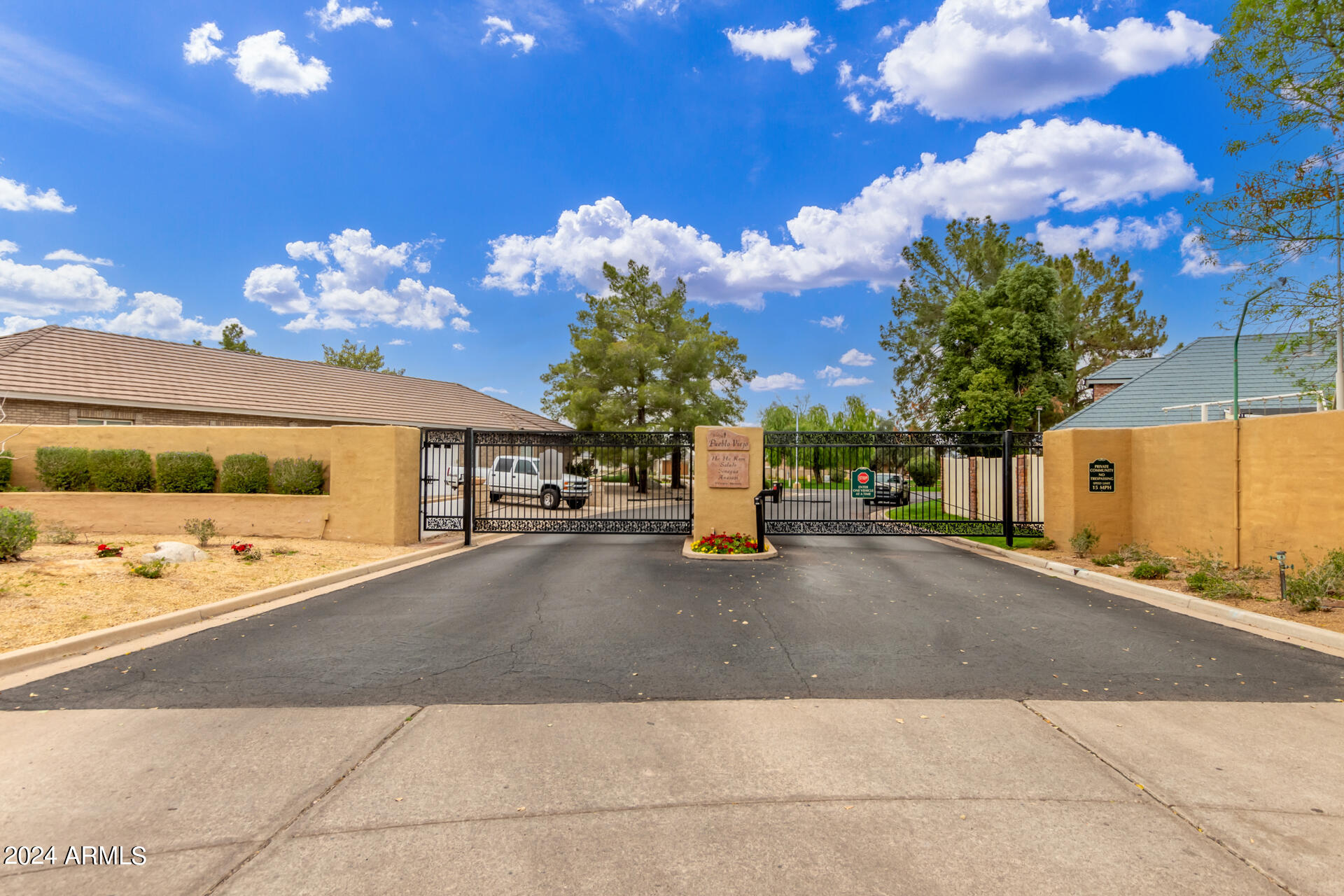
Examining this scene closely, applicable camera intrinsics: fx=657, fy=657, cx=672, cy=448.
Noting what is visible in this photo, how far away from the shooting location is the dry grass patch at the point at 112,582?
22.8ft

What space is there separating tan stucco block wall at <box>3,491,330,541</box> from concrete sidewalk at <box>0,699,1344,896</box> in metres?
9.63

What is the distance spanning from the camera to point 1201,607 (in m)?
8.33

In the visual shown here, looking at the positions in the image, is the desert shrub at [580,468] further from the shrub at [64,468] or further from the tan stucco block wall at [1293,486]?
the tan stucco block wall at [1293,486]

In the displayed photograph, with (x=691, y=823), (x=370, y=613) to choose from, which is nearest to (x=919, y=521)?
(x=370, y=613)

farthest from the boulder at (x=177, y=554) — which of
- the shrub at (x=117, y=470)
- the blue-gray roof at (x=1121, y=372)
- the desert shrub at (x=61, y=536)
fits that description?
the blue-gray roof at (x=1121, y=372)

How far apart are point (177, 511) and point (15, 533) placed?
4.63m

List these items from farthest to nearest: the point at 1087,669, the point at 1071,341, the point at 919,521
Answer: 1. the point at 1071,341
2. the point at 919,521
3. the point at 1087,669

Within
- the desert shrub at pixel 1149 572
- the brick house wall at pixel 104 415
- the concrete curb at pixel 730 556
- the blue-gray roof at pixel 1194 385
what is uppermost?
the blue-gray roof at pixel 1194 385

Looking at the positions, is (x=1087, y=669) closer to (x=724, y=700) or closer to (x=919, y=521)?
(x=724, y=700)

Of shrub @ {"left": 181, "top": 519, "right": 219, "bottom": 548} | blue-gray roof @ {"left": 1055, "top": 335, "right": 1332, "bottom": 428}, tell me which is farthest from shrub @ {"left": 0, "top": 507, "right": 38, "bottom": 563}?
blue-gray roof @ {"left": 1055, "top": 335, "right": 1332, "bottom": 428}

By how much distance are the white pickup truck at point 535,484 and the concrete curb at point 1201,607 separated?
43.0 ft

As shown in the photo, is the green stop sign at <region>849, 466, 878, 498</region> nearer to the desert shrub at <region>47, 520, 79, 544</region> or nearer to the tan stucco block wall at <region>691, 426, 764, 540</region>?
the tan stucco block wall at <region>691, 426, 764, 540</region>

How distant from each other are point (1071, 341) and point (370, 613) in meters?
47.3

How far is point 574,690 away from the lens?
206 inches
